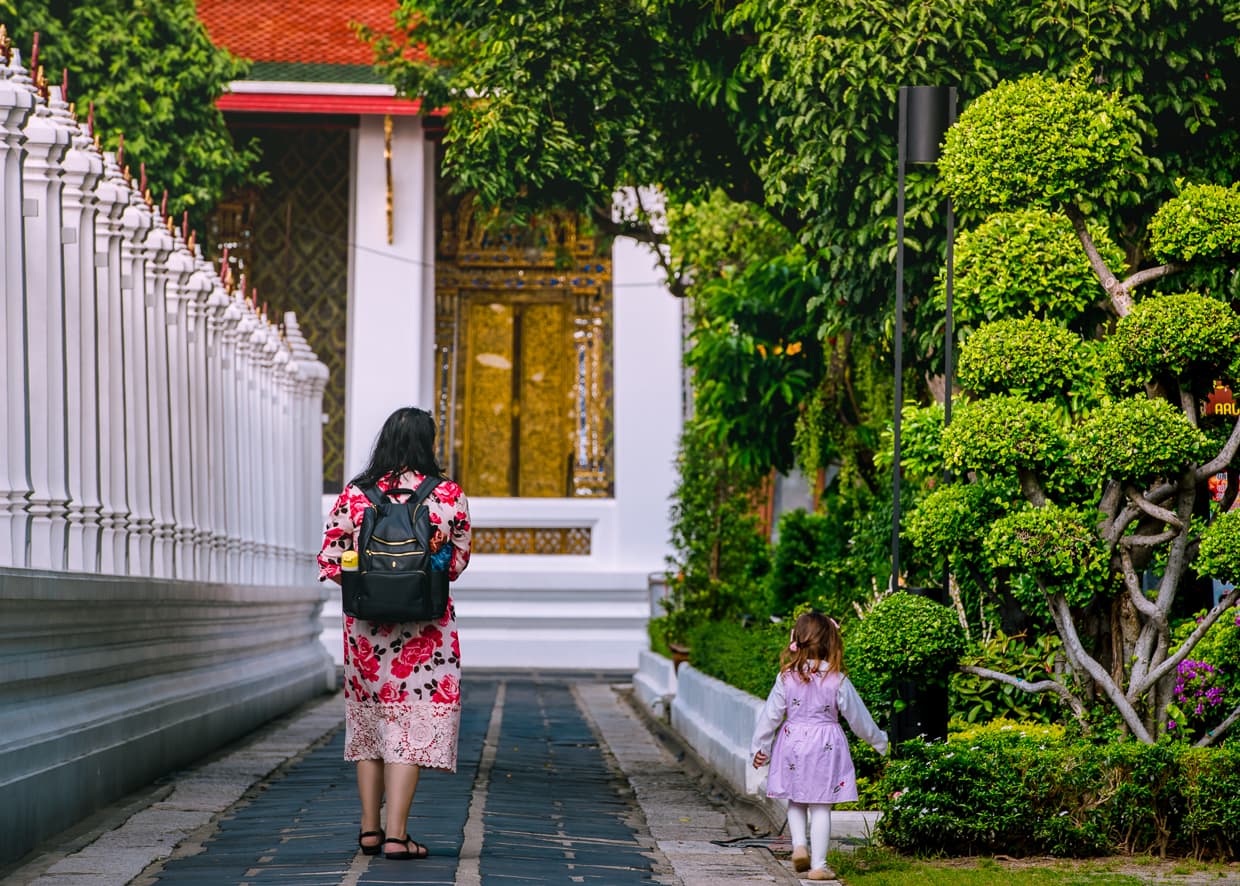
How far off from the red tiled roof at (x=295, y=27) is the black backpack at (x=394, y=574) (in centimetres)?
2176

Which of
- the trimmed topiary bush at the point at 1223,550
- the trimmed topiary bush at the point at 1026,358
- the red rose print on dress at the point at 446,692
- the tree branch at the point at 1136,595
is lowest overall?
the red rose print on dress at the point at 446,692

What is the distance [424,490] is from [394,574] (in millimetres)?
418

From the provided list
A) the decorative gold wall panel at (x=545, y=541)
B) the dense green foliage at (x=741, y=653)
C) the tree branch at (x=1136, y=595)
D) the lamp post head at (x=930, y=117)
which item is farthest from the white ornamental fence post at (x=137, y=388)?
Answer: the decorative gold wall panel at (x=545, y=541)

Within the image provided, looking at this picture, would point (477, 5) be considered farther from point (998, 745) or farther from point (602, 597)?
point (602, 597)

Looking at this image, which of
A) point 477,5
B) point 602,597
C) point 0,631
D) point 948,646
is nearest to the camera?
point 0,631

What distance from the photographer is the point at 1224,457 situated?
9.57 meters

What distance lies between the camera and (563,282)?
31.3 metres

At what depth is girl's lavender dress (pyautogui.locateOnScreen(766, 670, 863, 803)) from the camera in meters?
8.45

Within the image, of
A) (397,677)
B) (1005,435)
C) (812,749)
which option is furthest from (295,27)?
(812,749)

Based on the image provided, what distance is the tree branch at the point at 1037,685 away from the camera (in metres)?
9.40

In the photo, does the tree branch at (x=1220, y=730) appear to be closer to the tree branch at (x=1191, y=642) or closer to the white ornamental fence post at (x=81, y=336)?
the tree branch at (x=1191, y=642)

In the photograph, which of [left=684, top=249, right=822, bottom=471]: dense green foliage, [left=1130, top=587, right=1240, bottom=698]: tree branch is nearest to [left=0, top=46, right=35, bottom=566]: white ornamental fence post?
[left=1130, top=587, right=1240, bottom=698]: tree branch

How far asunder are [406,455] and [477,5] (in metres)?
7.55

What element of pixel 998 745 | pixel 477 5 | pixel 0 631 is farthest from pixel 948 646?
pixel 477 5
